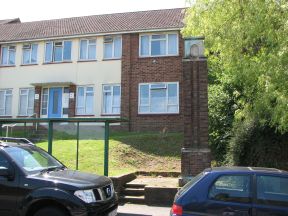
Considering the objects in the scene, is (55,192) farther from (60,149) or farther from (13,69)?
(13,69)

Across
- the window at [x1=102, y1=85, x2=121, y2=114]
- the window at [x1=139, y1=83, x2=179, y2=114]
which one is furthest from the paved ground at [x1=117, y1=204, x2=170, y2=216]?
the window at [x1=102, y1=85, x2=121, y2=114]

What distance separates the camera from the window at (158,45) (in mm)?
24922

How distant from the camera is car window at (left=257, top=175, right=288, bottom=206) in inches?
258

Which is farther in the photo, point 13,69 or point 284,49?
point 13,69

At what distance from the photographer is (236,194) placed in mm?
6668

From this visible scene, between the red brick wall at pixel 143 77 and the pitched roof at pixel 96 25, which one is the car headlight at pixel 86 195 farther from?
the pitched roof at pixel 96 25

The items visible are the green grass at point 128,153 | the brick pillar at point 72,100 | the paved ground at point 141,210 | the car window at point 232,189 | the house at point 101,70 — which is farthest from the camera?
the brick pillar at point 72,100

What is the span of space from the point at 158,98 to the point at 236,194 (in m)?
18.3

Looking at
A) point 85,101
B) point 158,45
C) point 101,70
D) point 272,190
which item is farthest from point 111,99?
point 272,190

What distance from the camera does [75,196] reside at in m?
7.43

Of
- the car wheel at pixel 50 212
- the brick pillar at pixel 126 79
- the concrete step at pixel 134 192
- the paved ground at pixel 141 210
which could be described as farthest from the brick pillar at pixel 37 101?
the car wheel at pixel 50 212

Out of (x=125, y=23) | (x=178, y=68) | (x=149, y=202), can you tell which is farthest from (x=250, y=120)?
(x=125, y=23)

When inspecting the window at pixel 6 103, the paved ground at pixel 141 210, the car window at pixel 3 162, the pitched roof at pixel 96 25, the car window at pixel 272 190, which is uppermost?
the pitched roof at pixel 96 25

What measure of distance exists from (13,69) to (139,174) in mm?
16012
